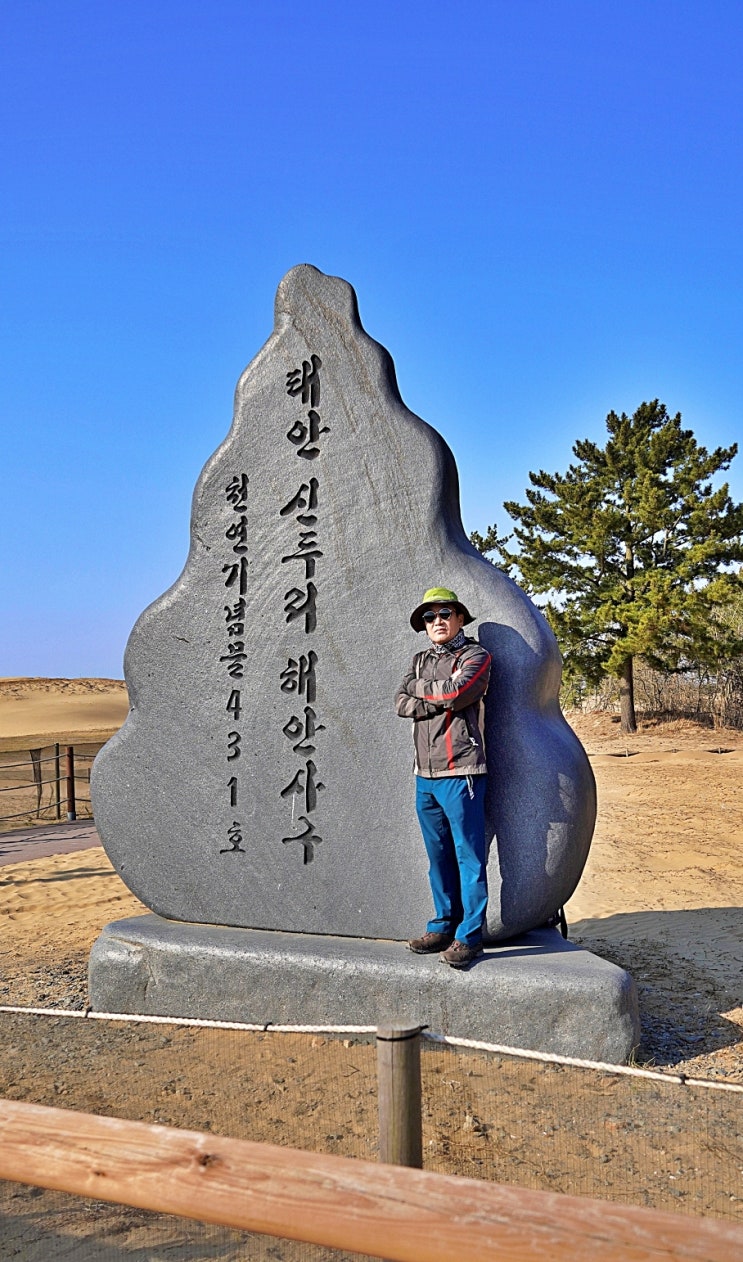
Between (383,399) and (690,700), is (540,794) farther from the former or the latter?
(690,700)

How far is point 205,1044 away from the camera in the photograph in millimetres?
3975

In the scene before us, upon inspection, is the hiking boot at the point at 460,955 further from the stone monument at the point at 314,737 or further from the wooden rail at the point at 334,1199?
the wooden rail at the point at 334,1199

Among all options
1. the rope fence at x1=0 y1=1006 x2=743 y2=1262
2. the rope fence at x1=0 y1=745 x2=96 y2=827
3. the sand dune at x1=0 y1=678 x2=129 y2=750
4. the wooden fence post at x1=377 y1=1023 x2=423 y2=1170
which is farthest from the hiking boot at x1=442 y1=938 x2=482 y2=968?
the sand dune at x1=0 y1=678 x2=129 y2=750

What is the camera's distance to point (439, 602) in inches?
161

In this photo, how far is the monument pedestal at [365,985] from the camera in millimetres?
3705

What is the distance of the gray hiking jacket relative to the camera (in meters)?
3.93

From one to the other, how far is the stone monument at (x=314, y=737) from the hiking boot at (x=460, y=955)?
0.18ft

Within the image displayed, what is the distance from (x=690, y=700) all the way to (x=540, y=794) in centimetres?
1875

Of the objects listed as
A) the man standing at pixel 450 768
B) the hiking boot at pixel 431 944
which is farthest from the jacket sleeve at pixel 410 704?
the hiking boot at pixel 431 944

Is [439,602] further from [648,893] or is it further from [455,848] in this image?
[648,893]

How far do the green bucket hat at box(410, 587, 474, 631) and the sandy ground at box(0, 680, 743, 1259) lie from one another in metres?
1.83

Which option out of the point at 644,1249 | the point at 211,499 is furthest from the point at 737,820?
the point at 644,1249

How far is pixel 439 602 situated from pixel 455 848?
1076 millimetres

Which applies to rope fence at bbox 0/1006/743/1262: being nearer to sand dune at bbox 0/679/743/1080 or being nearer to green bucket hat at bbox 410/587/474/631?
sand dune at bbox 0/679/743/1080
